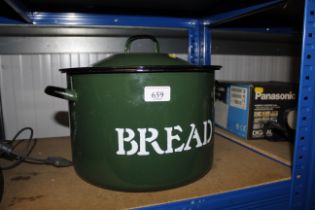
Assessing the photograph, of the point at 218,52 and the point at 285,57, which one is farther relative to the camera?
the point at 285,57

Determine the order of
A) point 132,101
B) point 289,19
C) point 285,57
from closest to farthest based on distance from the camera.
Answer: point 132,101 → point 289,19 → point 285,57

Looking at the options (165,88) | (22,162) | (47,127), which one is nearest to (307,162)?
(165,88)

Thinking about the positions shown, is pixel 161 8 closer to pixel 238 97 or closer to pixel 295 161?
pixel 238 97

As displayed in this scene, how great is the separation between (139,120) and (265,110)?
479 millimetres

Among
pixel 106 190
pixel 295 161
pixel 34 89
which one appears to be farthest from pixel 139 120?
pixel 34 89

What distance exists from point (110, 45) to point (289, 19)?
66 centimetres

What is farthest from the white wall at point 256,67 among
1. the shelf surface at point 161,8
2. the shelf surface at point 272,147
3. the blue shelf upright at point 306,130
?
the blue shelf upright at point 306,130

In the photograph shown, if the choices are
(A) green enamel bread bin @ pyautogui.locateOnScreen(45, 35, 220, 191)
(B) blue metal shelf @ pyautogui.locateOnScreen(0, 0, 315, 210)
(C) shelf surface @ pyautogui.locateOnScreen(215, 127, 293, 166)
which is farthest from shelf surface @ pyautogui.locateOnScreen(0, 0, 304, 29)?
(C) shelf surface @ pyautogui.locateOnScreen(215, 127, 293, 166)

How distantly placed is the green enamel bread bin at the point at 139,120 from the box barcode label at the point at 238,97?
302mm

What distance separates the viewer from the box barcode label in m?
0.77

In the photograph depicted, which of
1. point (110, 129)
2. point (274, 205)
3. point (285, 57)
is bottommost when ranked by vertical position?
point (274, 205)

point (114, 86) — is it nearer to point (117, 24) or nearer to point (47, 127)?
point (117, 24)

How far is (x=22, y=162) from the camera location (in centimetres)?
65

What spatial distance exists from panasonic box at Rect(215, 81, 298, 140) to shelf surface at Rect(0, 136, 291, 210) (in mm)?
123
